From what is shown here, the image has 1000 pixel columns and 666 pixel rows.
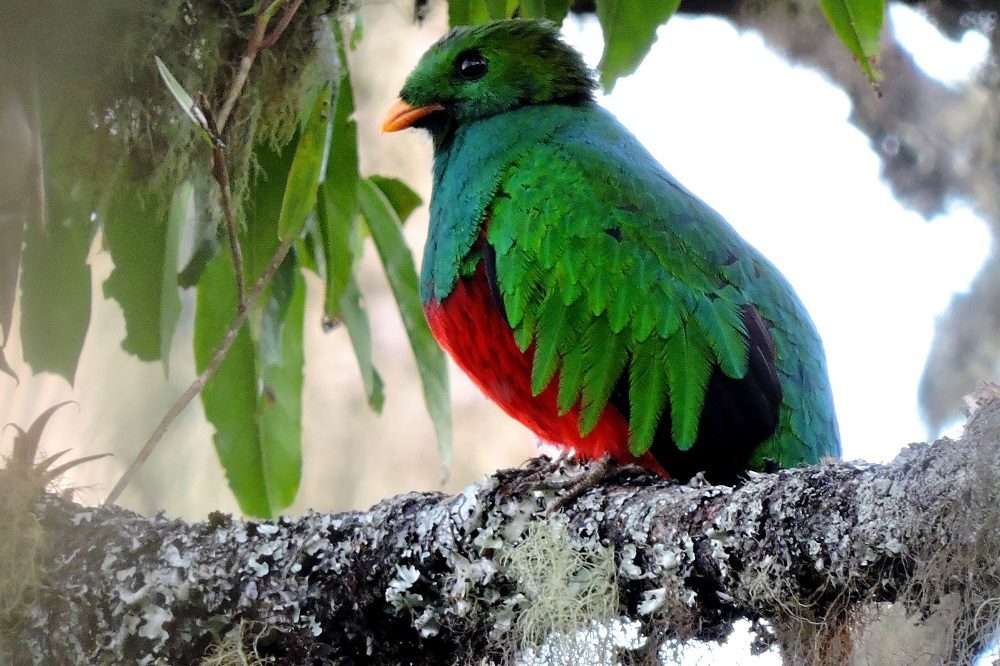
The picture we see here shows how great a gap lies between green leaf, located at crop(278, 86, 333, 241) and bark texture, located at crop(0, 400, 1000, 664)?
858 millimetres

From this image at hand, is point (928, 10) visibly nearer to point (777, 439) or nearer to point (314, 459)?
point (777, 439)

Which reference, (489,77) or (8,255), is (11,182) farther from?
(489,77)

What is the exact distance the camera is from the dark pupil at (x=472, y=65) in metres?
3.19

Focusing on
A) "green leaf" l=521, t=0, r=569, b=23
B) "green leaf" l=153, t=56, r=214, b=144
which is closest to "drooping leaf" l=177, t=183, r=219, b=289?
"green leaf" l=153, t=56, r=214, b=144

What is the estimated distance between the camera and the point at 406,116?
3.23 m

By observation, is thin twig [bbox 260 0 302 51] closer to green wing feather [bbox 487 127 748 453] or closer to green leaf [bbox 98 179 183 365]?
green leaf [bbox 98 179 183 365]

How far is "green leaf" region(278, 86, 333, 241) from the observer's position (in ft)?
8.80

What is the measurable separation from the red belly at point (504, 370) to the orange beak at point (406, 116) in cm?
77

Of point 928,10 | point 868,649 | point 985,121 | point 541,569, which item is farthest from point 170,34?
point 985,121

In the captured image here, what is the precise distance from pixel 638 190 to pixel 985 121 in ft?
11.3

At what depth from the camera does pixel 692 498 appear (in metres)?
1.87

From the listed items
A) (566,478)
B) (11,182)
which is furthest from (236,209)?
(11,182)

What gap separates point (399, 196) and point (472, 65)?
602mm

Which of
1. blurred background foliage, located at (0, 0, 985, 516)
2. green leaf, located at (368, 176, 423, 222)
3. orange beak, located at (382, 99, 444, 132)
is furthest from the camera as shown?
green leaf, located at (368, 176, 423, 222)
